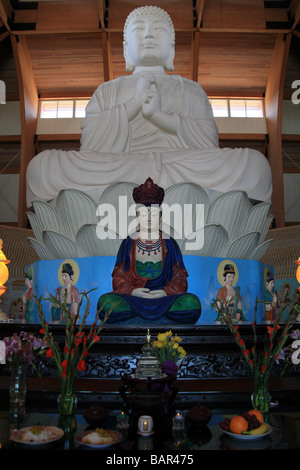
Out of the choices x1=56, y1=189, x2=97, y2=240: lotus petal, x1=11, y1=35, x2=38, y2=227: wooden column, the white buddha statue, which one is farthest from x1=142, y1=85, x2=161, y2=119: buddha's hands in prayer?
x1=11, y1=35, x2=38, y2=227: wooden column

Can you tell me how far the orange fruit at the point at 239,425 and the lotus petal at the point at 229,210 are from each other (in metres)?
3.31

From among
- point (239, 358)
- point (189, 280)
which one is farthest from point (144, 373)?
point (189, 280)

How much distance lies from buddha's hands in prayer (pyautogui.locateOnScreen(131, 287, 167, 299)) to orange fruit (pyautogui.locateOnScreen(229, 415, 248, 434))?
6.65ft

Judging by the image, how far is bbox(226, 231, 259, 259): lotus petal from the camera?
4.73 meters

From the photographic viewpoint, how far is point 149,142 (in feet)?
18.7

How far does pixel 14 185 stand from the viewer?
10305mm

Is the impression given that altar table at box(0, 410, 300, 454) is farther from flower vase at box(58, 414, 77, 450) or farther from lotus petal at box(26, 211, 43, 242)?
lotus petal at box(26, 211, 43, 242)

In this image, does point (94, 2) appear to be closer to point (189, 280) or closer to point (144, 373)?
point (189, 280)

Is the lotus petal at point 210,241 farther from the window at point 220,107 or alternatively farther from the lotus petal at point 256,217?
the window at point 220,107

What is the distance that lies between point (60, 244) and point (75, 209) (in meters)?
0.40

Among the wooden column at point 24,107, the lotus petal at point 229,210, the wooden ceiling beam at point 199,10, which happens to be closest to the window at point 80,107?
the wooden column at point 24,107

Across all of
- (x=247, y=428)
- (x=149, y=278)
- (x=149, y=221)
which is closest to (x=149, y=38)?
(x=149, y=221)

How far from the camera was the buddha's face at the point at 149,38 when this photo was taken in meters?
6.22

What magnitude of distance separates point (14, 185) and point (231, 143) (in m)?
5.23
